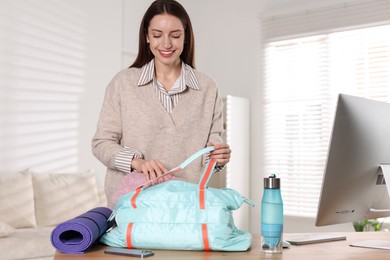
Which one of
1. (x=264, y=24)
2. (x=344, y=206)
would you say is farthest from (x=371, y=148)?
(x=264, y=24)

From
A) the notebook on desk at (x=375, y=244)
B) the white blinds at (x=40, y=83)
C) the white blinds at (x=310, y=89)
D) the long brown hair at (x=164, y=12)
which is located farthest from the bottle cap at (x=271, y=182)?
the white blinds at (x=310, y=89)

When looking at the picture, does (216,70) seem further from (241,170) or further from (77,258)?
(77,258)

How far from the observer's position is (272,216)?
131 centimetres

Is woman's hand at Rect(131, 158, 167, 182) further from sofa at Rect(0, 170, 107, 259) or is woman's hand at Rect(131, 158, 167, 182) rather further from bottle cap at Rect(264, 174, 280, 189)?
sofa at Rect(0, 170, 107, 259)

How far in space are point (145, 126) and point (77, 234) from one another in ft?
1.58

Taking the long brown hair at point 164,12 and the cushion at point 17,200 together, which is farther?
the cushion at point 17,200

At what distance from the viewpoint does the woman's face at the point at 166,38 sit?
1.74m

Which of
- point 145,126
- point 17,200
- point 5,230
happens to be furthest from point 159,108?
point 17,200

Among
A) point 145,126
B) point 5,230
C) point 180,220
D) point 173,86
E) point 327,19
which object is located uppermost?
point 327,19

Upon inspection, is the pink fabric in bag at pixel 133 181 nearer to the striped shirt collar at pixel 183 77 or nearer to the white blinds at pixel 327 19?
the striped shirt collar at pixel 183 77

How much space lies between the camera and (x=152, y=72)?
5.88 feet

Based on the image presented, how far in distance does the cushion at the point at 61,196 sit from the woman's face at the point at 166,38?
7.99ft

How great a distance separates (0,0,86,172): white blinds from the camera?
395 cm

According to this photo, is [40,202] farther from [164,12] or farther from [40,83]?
[164,12]
